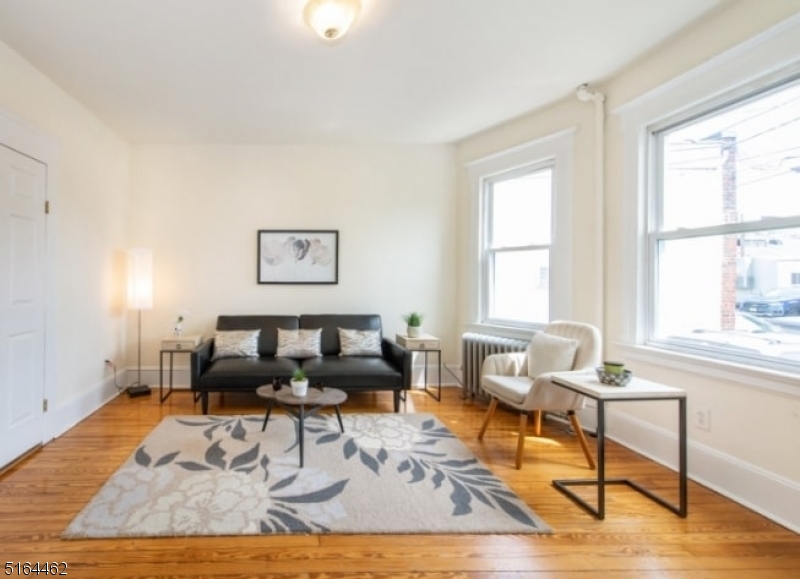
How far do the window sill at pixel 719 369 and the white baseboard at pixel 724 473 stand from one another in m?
0.43

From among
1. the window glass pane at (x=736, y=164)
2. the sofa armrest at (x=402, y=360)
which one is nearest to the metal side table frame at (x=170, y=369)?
the sofa armrest at (x=402, y=360)

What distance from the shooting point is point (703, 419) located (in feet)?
8.12

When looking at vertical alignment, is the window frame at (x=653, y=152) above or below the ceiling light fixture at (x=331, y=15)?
below

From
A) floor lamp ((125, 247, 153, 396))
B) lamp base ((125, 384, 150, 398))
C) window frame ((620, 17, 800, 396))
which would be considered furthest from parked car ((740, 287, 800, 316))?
lamp base ((125, 384, 150, 398))

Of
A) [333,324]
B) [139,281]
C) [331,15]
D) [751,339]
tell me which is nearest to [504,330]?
[333,324]

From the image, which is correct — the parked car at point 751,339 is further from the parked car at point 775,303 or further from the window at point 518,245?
the window at point 518,245

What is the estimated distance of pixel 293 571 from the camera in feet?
5.45

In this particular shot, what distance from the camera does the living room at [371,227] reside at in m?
2.29

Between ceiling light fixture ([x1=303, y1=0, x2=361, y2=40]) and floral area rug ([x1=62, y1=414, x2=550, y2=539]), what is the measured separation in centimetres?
250

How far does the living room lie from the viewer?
2.29 meters

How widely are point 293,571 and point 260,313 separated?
3.28 m

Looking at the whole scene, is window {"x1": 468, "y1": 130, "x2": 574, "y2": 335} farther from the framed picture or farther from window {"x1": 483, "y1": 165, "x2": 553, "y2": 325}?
the framed picture

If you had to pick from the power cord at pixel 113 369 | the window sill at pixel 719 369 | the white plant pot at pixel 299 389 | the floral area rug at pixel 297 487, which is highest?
the window sill at pixel 719 369

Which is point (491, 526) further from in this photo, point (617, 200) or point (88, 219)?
point (88, 219)
